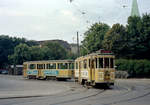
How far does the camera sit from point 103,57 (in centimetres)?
2311

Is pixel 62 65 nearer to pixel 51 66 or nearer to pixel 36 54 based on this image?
pixel 51 66

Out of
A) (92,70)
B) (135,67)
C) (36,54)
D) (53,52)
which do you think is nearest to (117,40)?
(135,67)

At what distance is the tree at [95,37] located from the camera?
5603 centimetres

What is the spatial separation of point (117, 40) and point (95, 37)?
888 centimetres

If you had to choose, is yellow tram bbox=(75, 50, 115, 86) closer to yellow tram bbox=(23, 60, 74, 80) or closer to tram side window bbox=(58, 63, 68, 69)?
yellow tram bbox=(23, 60, 74, 80)

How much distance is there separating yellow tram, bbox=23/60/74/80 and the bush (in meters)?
13.6

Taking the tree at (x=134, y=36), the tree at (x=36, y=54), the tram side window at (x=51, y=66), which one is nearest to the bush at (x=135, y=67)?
the tree at (x=134, y=36)

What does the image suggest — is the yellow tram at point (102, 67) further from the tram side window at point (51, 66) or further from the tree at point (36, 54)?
the tree at point (36, 54)

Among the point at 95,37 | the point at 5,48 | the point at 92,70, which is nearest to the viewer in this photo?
the point at 92,70

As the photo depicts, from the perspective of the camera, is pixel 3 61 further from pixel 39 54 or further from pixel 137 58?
pixel 137 58

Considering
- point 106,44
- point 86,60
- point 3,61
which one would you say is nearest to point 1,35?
point 3,61

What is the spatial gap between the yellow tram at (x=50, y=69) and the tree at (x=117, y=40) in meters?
14.7

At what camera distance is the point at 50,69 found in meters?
40.1

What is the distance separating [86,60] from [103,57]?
3.03 m
